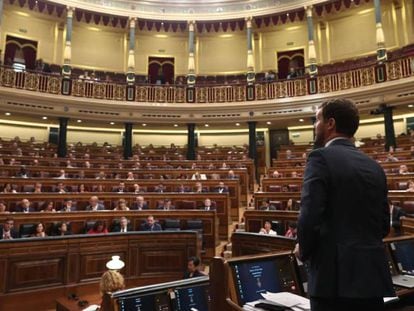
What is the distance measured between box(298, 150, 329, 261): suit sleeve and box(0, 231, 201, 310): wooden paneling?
13.6 ft

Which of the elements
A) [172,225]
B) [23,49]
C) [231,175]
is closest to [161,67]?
[23,49]

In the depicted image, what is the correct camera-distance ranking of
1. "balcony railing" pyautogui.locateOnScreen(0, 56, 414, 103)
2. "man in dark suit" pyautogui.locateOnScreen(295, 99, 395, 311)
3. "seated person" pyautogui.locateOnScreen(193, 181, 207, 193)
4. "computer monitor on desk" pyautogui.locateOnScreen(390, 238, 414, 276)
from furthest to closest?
"balcony railing" pyautogui.locateOnScreen(0, 56, 414, 103), "seated person" pyautogui.locateOnScreen(193, 181, 207, 193), "computer monitor on desk" pyautogui.locateOnScreen(390, 238, 414, 276), "man in dark suit" pyautogui.locateOnScreen(295, 99, 395, 311)

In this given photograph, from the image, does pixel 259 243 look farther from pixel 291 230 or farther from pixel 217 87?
pixel 217 87

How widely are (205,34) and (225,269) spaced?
51.1 feet

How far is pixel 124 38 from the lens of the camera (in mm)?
15891

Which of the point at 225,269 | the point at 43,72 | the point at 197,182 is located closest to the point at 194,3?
the point at 43,72

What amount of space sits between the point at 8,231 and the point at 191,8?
39.0 feet

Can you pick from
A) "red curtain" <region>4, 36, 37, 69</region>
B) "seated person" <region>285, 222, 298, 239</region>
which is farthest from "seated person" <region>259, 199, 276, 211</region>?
"red curtain" <region>4, 36, 37, 69</region>

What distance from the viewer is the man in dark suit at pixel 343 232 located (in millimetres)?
1153

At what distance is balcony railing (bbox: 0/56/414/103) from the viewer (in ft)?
35.8

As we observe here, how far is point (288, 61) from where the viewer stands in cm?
1564

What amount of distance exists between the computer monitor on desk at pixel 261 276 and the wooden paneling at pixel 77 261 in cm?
356

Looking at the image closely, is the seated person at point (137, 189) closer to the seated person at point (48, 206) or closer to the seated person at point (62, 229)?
the seated person at point (48, 206)

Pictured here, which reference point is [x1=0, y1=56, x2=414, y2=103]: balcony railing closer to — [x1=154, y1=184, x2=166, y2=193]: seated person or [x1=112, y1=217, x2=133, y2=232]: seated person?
[x1=154, y1=184, x2=166, y2=193]: seated person
